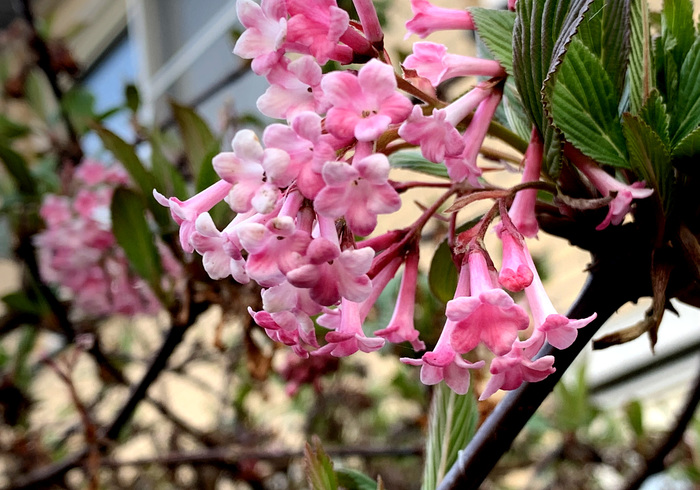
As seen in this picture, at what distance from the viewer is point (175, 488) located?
120cm

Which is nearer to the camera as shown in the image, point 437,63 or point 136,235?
point 437,63

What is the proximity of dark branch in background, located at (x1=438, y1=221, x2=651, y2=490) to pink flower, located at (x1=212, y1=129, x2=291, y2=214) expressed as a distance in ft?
0.49

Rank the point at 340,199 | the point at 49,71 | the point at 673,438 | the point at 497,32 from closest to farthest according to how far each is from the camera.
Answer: the point at 340,199 → the point at 497,32 → the point at 673,438 → the point at 49,71

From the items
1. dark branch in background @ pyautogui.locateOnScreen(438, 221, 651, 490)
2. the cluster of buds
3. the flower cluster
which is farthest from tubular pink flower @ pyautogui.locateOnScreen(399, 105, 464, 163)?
the flower cluster

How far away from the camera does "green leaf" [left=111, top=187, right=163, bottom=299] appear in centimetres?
64

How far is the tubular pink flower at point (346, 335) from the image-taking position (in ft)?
0.80

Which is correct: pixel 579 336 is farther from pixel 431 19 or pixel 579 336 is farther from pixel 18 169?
pixel 18 169

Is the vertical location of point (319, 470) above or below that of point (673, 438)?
above

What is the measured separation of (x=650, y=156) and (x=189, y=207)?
21 centimetres

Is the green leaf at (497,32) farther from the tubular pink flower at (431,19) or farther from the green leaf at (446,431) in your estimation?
the green leaf at (446,431)

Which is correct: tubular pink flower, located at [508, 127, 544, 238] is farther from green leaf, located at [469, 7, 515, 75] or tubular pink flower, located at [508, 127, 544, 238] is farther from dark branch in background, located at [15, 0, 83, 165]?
dark branch in background, located at [15, 0, 83, 165]

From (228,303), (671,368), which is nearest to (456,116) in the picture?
(228,303)

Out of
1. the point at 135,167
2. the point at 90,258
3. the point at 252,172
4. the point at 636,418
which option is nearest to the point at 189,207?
the point at 252,172

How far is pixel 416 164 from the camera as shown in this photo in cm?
40
